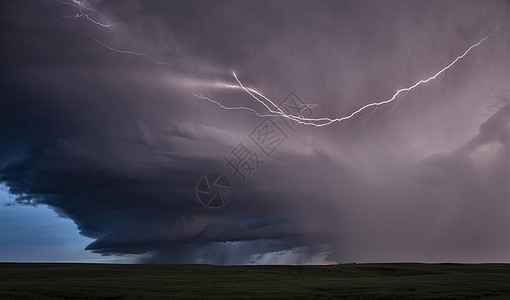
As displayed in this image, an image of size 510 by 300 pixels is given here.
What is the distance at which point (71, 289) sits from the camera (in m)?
30.6

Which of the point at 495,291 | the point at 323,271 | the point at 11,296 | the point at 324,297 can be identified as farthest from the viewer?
the point at 323,271

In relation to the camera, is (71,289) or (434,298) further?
(71,289)

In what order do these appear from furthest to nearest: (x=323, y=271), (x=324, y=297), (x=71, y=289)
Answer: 1. (x=323, y=271)
2. (x=71, y=289)
3. (x=324, y=297)

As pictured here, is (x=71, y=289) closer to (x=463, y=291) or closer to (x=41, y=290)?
(x=41, y=290)

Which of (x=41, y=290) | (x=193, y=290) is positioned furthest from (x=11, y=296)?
(x=193, y=290)

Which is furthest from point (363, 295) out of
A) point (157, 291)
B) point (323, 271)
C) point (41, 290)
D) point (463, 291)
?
point (323, 271)

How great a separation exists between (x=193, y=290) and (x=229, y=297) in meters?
5.38

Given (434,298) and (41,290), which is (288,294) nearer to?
(434,298)

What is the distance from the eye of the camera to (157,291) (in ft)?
102

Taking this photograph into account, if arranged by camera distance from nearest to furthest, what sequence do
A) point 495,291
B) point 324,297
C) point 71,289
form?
point 324,297
point 71,289
point 495,291

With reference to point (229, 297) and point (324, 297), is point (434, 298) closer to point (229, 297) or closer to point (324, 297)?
point (324, 297)

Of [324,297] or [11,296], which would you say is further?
[324,297]

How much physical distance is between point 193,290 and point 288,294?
690 cm

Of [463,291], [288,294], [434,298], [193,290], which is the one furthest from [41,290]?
[463,291]
